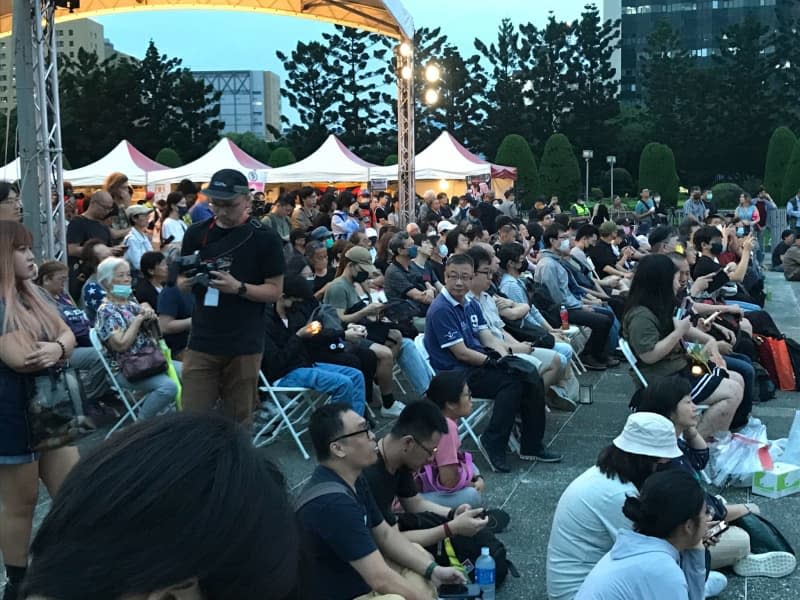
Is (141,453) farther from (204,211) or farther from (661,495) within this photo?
(204,211)

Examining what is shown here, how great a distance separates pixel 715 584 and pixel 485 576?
1.02 metres

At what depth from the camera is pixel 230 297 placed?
13.7 ft

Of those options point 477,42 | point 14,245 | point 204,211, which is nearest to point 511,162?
point 477,42

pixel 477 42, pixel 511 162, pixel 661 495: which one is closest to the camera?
pixel 661 495

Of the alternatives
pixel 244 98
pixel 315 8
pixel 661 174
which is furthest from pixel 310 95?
pixel 244 98

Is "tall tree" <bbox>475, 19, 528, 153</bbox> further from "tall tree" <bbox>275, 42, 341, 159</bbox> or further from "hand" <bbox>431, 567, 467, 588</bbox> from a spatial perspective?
"hand" <bbox>431, 567, 467, 588</bbox>

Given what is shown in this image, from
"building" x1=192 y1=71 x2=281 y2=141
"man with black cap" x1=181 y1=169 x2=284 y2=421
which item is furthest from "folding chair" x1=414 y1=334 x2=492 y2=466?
"building" x1=192 y1=71 x2=281 y2=141

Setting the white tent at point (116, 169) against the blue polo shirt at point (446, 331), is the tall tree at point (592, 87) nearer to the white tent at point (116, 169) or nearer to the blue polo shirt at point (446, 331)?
the white tent at point (116, 169)

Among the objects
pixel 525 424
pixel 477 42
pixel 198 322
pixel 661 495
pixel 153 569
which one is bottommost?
pixel 525 424

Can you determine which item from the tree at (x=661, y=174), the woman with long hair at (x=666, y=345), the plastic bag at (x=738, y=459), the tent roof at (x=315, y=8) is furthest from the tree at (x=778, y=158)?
the plastic bag at (x=738, y=459)

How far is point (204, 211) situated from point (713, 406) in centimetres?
543

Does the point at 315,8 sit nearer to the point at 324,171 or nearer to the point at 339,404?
the point at 339,404

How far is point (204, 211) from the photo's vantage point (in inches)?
349

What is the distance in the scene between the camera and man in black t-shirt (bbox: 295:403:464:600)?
2.86 meters
